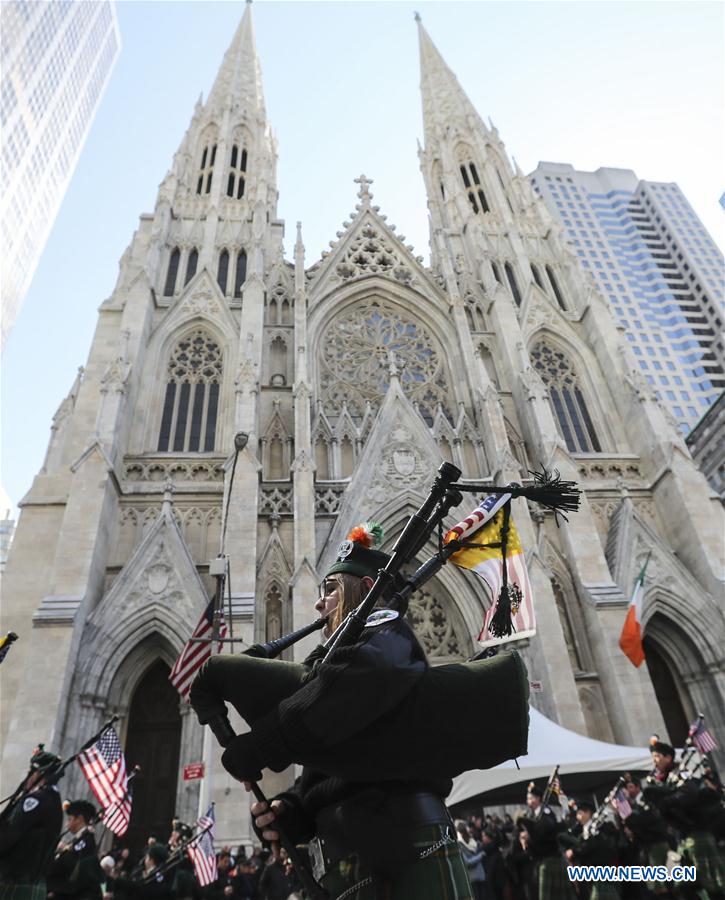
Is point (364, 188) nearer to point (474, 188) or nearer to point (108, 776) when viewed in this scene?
point (474, 188)

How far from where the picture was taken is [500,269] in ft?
83.7

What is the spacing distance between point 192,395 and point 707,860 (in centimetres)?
1830

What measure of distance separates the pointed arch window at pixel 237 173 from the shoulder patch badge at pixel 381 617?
28.2 m

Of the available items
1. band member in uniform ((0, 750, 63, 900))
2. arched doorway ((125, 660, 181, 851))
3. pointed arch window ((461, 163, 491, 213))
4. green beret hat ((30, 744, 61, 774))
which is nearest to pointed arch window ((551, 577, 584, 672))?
arched doorway ((125, 660, 181, 851))

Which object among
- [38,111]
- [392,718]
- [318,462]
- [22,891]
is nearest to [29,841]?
[22,891]

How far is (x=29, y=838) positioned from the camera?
181 inches

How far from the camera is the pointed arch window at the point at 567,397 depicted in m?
21.1

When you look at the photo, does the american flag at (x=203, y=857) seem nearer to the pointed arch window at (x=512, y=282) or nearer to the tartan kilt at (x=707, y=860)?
the tartan kilt at (x=707, y=860)

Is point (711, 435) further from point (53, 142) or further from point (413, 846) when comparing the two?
point (53, 142)

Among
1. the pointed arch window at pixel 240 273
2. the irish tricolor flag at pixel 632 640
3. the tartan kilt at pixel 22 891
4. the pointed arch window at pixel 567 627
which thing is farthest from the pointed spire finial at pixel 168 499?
the tartan kilt at pixel 22 891

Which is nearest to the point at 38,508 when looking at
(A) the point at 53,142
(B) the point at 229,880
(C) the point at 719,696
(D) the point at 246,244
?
(B) the point at 229,880

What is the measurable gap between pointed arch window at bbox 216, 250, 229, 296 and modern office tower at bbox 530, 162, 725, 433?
161 feet

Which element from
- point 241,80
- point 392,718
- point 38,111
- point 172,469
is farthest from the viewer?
point 38,111

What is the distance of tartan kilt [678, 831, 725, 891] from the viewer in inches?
229
